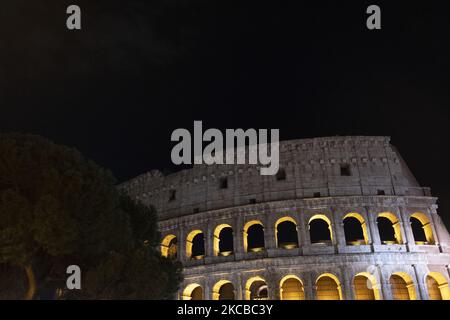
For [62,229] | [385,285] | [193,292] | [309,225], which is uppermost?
[309,225]

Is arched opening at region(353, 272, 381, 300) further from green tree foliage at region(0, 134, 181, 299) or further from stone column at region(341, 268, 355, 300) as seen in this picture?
green tree foliage at region(0, 134, 181, 299)

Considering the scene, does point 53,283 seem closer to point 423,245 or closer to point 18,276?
point 18,276

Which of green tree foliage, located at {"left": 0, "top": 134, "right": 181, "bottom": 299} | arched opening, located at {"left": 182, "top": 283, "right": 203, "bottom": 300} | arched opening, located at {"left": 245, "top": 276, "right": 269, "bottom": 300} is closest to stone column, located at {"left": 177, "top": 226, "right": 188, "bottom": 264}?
arched opening, located at {"left": 182, "top": 283, "right": 203, "bottom": 300}

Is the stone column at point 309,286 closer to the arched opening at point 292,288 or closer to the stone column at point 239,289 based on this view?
the arched opening at point 292,288

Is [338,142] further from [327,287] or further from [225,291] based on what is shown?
[225,291]

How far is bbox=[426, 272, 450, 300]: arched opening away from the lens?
75.8 ft

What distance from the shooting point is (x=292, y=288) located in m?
24.4

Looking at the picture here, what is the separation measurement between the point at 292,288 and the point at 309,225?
154 inches

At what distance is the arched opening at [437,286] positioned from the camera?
2311cm

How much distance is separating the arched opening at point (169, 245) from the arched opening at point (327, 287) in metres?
9.33

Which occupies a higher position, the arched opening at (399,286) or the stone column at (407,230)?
the stone column at (407,230)

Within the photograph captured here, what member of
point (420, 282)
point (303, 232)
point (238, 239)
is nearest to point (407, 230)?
point (420, 282)

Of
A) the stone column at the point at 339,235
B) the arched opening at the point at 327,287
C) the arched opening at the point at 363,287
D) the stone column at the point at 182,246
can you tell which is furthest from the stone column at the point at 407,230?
the stone column at the point at 182,246

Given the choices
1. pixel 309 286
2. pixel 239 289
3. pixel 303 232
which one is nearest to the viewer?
pixel 309 286
